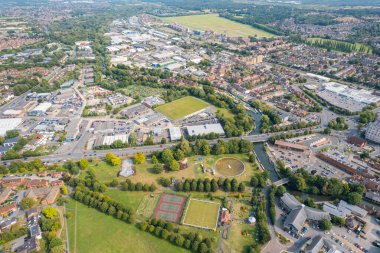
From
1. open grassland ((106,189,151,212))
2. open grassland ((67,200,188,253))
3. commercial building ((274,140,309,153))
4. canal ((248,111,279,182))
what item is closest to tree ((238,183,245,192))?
canal ((248,111,279,182))

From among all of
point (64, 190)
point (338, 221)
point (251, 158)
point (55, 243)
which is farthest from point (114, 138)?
point (338, 221)

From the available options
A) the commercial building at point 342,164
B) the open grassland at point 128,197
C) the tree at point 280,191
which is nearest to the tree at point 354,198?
the commercial building at point 342,164

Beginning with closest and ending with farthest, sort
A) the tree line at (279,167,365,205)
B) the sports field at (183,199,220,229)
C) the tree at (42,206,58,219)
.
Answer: the sports field at (183,199,220,229) → the tree at (42,206,58,219) → the tree line at (279,167,365,205)

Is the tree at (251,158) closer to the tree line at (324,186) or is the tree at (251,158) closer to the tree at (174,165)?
the tree line at (324,186)

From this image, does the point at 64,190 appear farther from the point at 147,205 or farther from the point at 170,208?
the point at 170,208

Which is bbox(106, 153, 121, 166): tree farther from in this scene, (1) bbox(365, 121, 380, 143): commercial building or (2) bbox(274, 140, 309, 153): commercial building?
(1) bbox(365, 121, 380, 143): commercial building

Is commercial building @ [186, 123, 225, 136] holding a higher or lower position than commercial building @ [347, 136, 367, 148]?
lower
